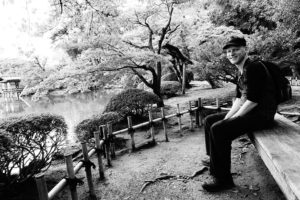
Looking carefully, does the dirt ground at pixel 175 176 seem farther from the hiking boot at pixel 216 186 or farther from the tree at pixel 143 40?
the tree at pixel 143 40

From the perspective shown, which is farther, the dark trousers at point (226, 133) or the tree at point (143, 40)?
the tree at point (143, 40)

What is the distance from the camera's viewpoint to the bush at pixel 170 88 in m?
15.0

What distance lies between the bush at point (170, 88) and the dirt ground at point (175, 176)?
370 inches

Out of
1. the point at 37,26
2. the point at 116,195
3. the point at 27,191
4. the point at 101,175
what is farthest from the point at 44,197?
the point at 37,26

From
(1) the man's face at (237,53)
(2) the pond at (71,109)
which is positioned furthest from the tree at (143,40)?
(1) the man's face at (237,53)

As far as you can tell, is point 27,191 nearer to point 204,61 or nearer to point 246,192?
point 246,192

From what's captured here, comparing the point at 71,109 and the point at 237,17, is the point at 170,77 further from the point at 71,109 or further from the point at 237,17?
the point at 71,109

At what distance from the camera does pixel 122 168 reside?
4477 millimetres

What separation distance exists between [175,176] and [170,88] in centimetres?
1163

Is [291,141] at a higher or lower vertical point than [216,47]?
lower

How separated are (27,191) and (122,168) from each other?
69.4 inches

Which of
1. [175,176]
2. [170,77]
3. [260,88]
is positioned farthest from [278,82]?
[170,77]

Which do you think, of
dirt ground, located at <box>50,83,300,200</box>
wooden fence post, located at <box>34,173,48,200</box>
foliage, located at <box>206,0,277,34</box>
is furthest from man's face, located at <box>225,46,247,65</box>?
foliage, located at <box>206,0,277,34</box>

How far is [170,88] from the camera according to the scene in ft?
49.8
